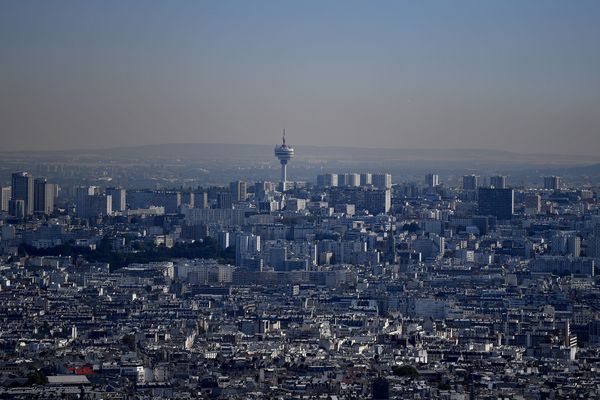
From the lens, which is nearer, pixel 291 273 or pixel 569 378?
pixel 569 378

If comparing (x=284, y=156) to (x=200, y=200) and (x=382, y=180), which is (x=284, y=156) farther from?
(x=200, y=200)

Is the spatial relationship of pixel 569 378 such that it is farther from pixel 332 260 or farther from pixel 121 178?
pixel 121 178

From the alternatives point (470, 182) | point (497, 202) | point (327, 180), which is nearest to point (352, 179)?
point (327, 180)

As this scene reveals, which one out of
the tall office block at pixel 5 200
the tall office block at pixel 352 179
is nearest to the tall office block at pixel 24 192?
the tall office block at pixel 5 200

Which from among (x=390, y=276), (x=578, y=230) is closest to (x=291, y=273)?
(x=390, y=276)

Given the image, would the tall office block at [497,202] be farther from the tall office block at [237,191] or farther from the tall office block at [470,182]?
the tall office block at [237,191]

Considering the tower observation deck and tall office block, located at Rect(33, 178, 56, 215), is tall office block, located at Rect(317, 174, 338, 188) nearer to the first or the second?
the tower observation deck
